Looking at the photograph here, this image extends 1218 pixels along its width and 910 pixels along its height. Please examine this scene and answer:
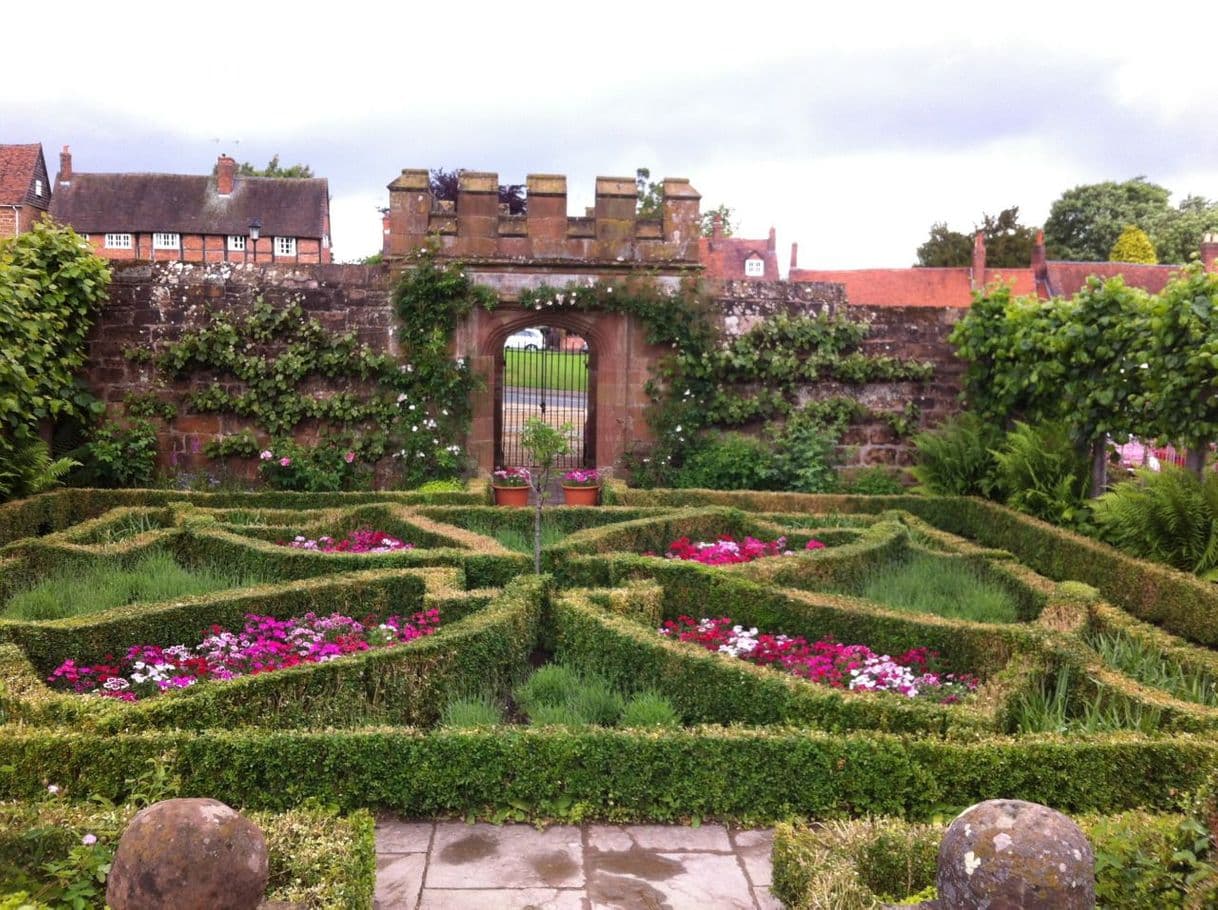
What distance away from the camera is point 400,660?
17.4 ft

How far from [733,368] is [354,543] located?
5.51m

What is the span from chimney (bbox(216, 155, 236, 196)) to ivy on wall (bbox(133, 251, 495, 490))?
34623mm

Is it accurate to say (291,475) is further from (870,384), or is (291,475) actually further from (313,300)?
(870,384)

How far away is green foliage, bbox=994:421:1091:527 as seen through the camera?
920 centimetres

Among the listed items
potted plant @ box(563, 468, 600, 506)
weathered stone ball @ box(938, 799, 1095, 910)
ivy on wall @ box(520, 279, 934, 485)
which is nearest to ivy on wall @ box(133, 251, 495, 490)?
ivy on wall @ box(520, 279, 934, 485)

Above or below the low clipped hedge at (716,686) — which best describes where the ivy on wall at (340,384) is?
above

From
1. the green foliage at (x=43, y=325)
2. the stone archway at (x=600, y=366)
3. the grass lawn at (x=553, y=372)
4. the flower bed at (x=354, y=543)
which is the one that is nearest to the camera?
the flower bed at (x=354, y=543)

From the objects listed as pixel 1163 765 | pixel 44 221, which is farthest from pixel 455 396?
pixel 1163 765

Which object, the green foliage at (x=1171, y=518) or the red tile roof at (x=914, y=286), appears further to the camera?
the red tile roof at (x=914, y=286)

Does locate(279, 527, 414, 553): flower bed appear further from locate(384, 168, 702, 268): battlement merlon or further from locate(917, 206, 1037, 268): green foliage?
locate(917, 206, 1037, 268): green foliage

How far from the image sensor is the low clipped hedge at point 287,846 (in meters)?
3.32

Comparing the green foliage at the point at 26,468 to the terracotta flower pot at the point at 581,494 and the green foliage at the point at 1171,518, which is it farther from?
the green foliage at the point at 1171,518

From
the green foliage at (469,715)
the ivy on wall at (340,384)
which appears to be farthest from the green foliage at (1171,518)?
the ivy on wall at (340,384)

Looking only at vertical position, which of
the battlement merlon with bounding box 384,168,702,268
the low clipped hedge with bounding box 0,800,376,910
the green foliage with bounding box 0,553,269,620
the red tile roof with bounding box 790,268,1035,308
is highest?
the red tile roof with bounding box 790,268,1035,308
